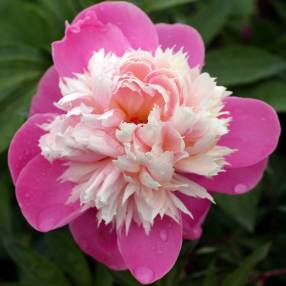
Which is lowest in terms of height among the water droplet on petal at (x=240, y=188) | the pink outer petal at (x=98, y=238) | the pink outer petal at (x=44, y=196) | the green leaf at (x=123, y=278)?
the green leaf at (x=123, y=278)

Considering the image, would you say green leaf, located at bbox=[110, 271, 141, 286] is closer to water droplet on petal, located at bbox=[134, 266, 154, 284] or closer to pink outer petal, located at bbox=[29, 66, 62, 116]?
water droplet on petal, located at bbox=[134, 266, 154, 284]

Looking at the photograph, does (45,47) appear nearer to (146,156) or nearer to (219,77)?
(219,77)

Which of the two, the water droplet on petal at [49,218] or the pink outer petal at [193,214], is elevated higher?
the water droplet on petal at [49,218]

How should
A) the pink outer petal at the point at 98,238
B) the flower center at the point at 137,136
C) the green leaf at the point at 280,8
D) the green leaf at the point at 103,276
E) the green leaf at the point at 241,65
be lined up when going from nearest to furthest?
the flower center at the point at 137,136 < the pink outer petal at the point at 98,238 < the green leaf at the point at 103,276 < the green leaf at the point at 241,65 < the green leaf at the point at 280,8

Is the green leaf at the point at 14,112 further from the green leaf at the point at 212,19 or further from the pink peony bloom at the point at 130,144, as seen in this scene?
the green leaf at the point at 212,19

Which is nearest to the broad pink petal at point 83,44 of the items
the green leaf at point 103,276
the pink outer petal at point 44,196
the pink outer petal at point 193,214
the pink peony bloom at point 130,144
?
the pink peony bloom at point 130,144

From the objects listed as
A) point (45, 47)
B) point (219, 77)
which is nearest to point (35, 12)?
point (45, 47)

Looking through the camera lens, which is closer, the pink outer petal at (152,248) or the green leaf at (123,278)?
the pink outer petal at (152,248)

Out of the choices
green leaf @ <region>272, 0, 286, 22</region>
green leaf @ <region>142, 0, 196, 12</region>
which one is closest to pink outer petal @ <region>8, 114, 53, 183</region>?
green leaf @ <region>142, 0, 196, 12</region>
